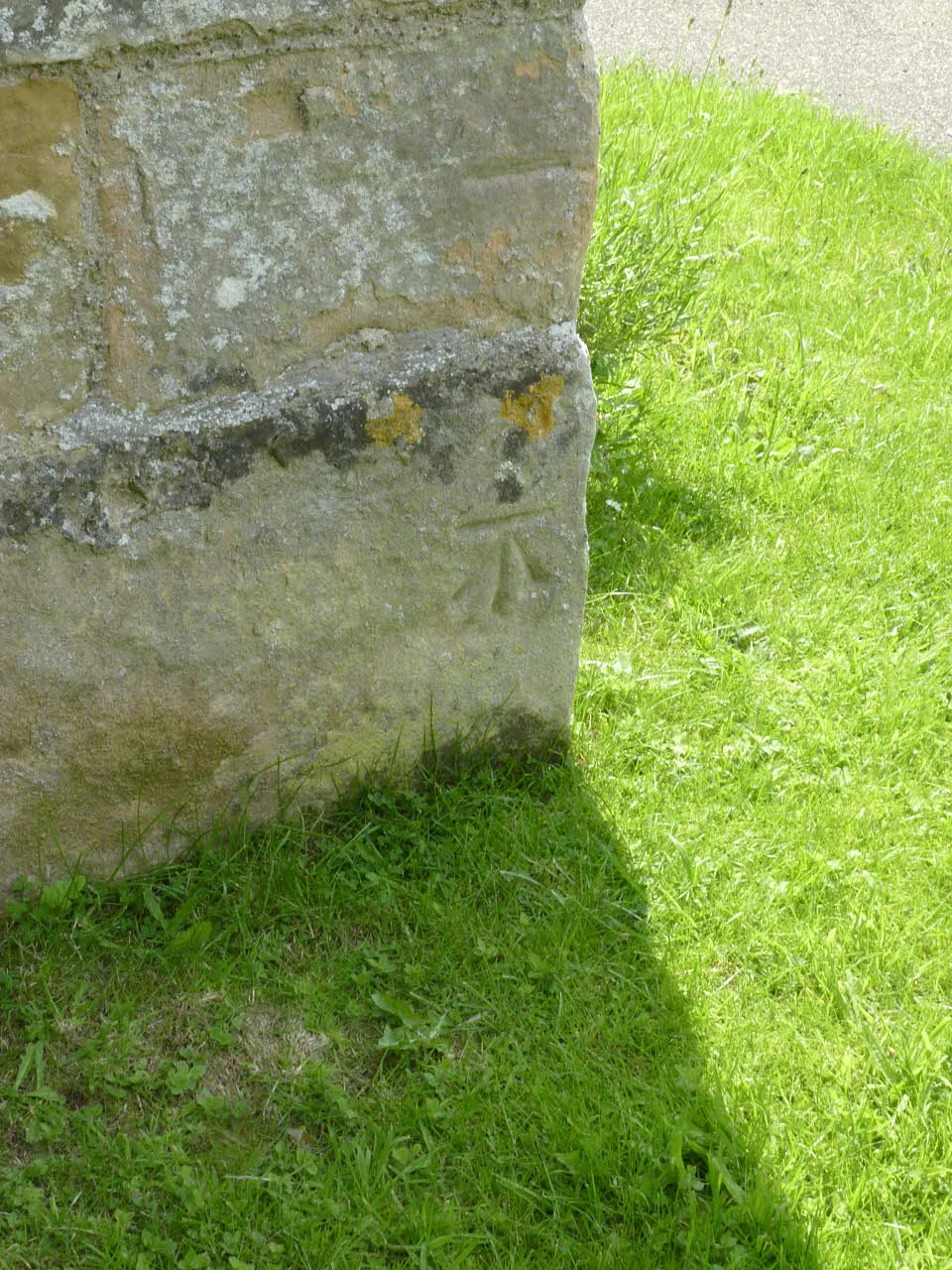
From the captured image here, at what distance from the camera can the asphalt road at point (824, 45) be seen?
19.3ft

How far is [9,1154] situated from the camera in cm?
196

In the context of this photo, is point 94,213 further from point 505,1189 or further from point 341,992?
point 505,1189

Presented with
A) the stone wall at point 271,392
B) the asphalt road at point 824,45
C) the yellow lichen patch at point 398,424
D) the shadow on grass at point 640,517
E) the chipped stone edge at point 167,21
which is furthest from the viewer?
the asphalt road at point 824,45

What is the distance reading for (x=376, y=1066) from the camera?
213 cm

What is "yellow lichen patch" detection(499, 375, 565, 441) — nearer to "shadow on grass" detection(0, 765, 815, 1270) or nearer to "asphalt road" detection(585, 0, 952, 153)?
"shadow on grass" detection(0, 765, 815, 1270)

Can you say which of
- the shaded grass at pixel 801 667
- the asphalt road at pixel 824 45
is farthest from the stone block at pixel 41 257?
the asphalt road at pixel 824 45

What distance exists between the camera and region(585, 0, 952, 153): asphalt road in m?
5.89

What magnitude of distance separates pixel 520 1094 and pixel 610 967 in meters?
0.31

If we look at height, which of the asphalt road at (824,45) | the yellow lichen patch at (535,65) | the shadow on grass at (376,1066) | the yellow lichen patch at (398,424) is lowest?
the shadow on grass at (376,1066)

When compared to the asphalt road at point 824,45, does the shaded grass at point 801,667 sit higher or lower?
lower

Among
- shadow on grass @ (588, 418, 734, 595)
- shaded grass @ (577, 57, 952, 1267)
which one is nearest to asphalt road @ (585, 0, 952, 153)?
shaded grass @ (577, 57, 952, 1267)

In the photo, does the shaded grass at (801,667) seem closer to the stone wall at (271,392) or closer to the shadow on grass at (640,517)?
the shadow on grass at (640,517)

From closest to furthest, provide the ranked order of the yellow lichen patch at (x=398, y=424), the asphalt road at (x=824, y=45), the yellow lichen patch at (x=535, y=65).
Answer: the yellow lichen patch at (x=535, y=65)
the yellow lichen patch at (x=398, y=424)
the asphalt road at (x=824, y=45)

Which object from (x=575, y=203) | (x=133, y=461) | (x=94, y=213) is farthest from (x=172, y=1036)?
(x=575, y=203)
